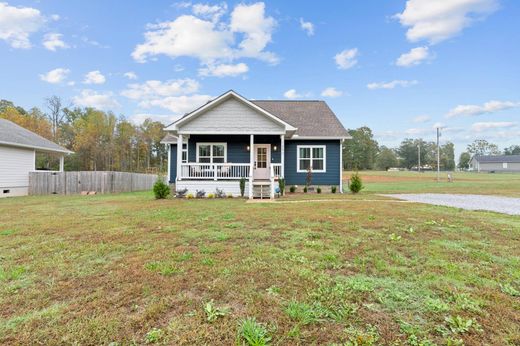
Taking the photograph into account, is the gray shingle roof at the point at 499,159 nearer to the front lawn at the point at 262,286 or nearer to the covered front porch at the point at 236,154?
the covered front porch at the point at 236,154

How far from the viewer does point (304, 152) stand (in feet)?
53.3

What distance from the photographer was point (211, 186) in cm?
1338

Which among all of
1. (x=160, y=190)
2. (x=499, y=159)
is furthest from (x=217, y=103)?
(x=499, y=159)

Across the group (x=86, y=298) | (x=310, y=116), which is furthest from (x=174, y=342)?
(x=310, y=116)

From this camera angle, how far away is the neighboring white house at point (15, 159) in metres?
15.9

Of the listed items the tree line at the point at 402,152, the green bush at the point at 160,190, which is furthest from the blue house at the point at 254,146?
the tree line at the point at 402,152

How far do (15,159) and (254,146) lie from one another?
598 inches

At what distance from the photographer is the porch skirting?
13305 millimetres

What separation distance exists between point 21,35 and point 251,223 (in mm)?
22131

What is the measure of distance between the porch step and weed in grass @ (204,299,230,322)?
10.3m

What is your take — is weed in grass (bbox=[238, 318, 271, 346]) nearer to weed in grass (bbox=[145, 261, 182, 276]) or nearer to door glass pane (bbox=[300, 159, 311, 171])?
weed in grass (bbox=[145, 261, 182, 276])

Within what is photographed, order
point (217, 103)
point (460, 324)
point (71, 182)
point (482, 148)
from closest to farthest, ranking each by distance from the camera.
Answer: point (460, 324) → point (217, 103) → point (71, 182) → point (482, 148)

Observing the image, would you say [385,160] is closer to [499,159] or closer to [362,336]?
[499,159]

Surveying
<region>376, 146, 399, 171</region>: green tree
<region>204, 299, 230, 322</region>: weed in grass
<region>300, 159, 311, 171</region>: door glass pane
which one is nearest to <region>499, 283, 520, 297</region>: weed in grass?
<region>204, 299, 230, 322</region>: weed in grass
